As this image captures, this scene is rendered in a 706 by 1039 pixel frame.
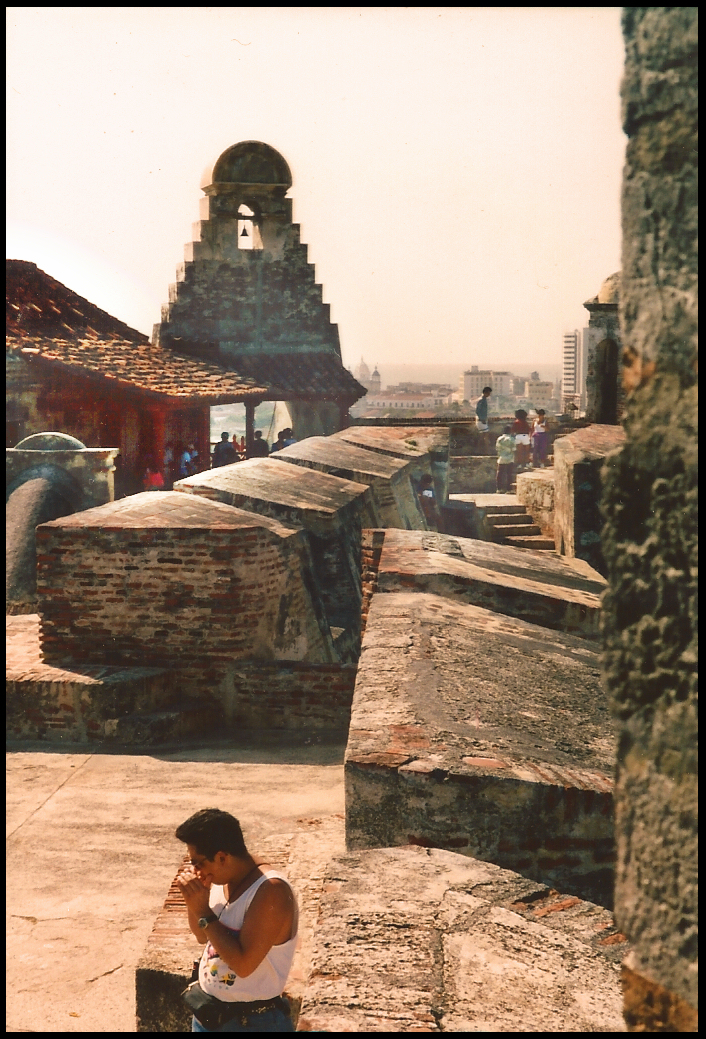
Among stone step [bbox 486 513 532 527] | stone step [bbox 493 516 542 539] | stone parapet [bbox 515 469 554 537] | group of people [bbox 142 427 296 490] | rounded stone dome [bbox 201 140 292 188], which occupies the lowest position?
stone step [bbox 493 516 542 539]

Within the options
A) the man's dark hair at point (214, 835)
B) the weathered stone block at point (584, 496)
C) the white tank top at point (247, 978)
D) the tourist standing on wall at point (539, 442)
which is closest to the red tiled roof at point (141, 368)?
the tourist standing on wall at point (539, 442)

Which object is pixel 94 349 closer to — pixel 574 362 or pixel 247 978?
pixel 247 978

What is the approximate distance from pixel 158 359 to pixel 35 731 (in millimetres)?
17605

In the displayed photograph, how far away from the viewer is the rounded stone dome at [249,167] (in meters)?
27.0

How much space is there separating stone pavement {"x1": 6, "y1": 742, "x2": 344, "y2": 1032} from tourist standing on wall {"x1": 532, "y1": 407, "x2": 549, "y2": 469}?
1427 cm

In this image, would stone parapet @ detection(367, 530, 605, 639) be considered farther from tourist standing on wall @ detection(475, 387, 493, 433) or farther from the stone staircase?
tourist standing on wall @ detection(475, 387, 493, 433)

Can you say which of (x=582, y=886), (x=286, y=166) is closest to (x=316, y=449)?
(x=582, y=886)

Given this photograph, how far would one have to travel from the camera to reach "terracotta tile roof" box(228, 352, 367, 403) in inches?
1035

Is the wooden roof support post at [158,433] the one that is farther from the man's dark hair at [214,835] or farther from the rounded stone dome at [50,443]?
the man's dark hair at [214,835]

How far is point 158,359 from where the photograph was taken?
2369 cm

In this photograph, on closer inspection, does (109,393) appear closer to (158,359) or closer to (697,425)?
(158,359)

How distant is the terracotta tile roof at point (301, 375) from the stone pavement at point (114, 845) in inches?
776

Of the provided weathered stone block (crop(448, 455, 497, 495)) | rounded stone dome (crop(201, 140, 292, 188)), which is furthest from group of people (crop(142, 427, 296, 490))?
rounded stone dome (crop(201, 140, 292, 188))

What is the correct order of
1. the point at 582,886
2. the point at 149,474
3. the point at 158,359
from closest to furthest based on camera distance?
the point at 582,886
the point at 149,474
the point at 158,359
